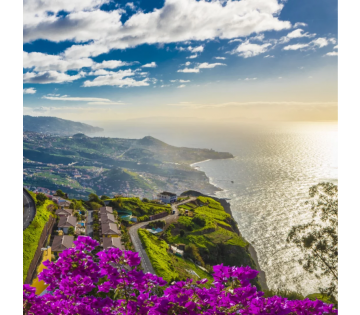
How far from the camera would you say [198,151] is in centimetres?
10488

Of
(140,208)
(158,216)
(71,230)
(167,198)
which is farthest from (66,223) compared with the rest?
(167,198)

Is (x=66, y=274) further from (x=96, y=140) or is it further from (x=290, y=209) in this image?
(x=96, y=140)

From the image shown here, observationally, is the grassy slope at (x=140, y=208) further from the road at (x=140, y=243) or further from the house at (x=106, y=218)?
the house at (x=106, y=218)

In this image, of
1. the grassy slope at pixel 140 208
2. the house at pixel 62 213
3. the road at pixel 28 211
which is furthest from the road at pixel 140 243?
the road at pixel 28 211

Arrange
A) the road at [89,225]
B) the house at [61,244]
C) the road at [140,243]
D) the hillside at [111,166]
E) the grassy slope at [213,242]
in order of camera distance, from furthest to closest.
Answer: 1. the hillside at [111,166]
2. the grassy slope at [213,242]
3. the road at [89,225]
4. the road at [140,243]
5. the house at [61,244]

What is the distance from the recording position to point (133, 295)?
2395 mm

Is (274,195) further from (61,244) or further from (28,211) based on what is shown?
(28,211)

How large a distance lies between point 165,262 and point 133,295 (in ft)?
50.9

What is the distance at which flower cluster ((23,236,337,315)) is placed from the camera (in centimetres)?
210

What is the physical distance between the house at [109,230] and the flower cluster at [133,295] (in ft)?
57.8

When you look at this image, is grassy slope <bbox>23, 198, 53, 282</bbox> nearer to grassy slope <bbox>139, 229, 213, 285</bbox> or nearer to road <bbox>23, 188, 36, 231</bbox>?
road <bbox>23, 188, 36, 231</bbox>

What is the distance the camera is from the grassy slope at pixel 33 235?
12.5 meters

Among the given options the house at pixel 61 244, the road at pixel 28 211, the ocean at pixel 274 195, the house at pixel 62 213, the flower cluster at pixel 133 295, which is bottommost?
the ocean at pixel 274 195
